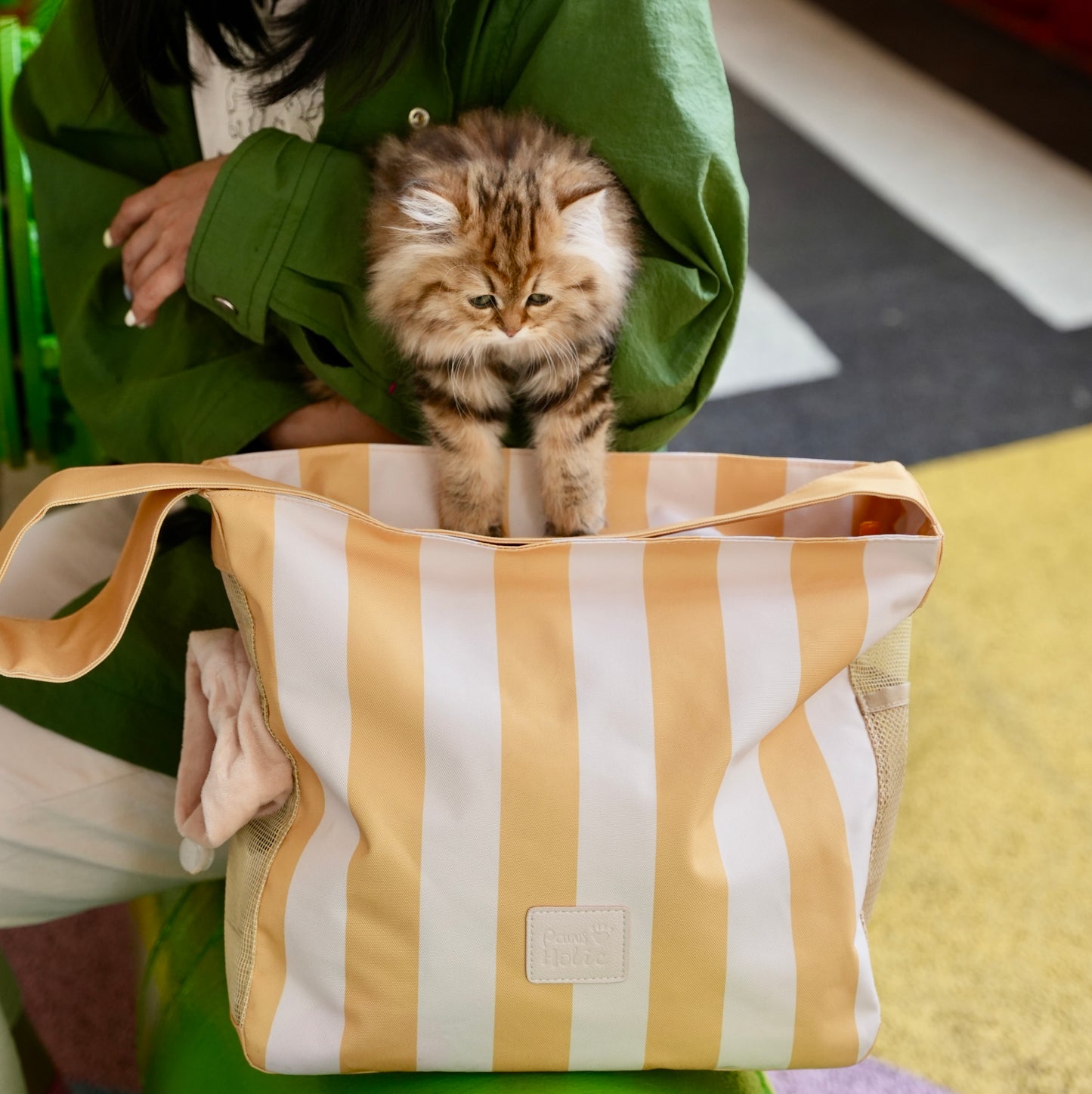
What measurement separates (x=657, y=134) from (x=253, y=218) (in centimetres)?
31

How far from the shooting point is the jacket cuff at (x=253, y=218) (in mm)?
830

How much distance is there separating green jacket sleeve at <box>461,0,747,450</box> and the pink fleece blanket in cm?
36

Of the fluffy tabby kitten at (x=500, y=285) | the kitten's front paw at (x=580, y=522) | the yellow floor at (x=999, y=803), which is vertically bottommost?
the yellow floor at (x=999, y=803)

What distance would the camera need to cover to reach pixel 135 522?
71cm

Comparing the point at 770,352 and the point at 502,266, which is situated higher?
the point at 502,266

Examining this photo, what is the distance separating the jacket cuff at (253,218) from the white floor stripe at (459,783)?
29 cm

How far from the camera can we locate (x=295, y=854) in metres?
0.72

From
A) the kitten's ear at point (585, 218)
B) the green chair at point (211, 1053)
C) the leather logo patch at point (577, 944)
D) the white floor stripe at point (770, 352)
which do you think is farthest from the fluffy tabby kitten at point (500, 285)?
the white floor stripe at point (770, 352)

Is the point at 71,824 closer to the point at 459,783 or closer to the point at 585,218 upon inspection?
the point at 459,783

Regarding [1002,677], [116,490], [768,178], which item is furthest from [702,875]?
[768,178]

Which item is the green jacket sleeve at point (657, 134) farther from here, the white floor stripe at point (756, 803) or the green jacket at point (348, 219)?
the white floor stripe at point (756, 803)

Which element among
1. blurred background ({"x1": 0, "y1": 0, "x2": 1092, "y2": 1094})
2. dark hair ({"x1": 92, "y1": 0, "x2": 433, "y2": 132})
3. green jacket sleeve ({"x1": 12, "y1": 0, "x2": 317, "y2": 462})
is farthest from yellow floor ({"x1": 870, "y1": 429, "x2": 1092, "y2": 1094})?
dark hair ({"x1": 92, "y1": 0, "x2": 433, "y2": 132})

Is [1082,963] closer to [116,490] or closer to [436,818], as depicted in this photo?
[436,818]

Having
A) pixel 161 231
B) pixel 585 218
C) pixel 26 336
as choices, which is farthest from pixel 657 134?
pixel 26 336
